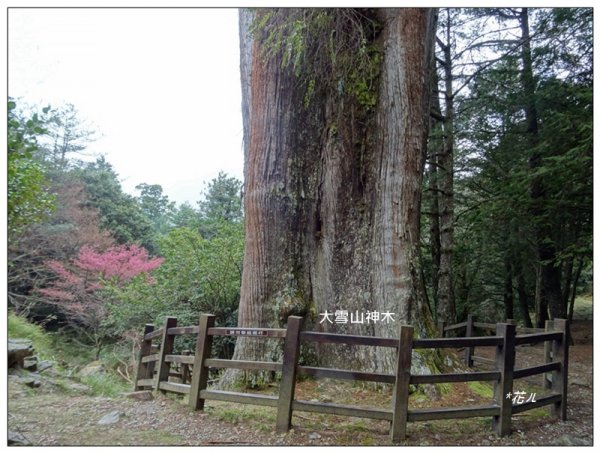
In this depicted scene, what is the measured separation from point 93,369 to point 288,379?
16.0 ft

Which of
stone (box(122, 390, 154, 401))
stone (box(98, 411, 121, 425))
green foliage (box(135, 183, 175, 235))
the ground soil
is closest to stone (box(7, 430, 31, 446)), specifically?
the ground soil

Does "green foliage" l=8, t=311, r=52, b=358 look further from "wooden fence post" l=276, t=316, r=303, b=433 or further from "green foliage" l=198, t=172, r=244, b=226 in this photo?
"green foliage" l=198, t=172, r=244, b=226

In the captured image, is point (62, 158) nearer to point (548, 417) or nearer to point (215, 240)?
point (215, 240)

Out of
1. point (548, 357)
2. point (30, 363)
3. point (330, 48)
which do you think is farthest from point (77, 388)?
point (548, 357)

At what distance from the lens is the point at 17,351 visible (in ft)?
12.1

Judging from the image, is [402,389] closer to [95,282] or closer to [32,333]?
[32,333]

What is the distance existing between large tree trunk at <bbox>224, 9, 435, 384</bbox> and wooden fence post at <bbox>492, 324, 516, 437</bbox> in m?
0.70

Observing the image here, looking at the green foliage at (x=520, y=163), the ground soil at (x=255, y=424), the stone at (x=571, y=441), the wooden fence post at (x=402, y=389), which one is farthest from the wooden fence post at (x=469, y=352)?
the wooden fence post at (x=402, y=389)

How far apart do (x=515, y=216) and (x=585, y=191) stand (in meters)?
1.42

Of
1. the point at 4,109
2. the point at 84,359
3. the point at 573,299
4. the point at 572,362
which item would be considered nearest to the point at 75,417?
the point at 4,109

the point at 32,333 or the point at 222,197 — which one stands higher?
the point at 222,197

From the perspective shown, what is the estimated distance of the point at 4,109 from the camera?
2.53 meters

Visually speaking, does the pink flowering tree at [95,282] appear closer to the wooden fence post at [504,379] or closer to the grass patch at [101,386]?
the grass patch at [101,386]

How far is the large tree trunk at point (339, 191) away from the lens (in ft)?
11.2
